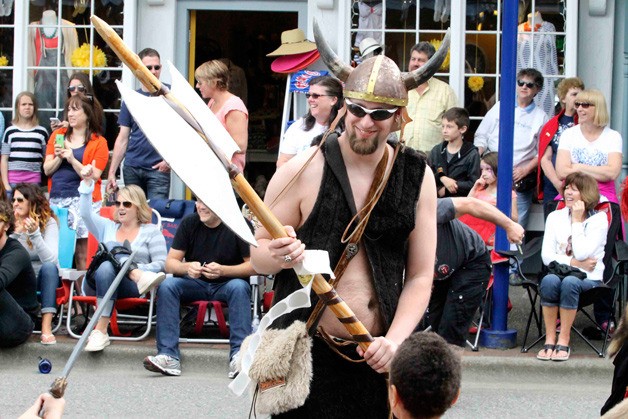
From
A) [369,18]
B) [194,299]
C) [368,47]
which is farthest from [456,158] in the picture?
[194,299]

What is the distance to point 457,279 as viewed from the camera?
854 cm

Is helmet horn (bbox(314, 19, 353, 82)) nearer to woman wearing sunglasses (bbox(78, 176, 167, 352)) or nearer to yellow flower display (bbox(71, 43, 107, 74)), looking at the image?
woman wearing sunglasses (bbox(78, 176, 167, 352))

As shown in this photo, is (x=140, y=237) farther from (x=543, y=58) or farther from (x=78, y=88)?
(x=543, y=58)

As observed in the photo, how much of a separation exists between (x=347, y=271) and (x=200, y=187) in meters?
0.91

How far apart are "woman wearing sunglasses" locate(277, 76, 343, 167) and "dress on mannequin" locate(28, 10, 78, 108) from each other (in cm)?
310

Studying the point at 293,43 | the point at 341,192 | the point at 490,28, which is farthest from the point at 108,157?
the point at 341,192

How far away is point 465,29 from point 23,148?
4.39m

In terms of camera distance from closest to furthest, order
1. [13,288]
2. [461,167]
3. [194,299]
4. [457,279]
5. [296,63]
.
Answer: [457,279], [194,299], [13,288], [461,167], [296,63]

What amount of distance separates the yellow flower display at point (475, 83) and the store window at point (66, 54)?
3501 millimetres

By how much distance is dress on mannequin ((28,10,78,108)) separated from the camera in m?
13.0

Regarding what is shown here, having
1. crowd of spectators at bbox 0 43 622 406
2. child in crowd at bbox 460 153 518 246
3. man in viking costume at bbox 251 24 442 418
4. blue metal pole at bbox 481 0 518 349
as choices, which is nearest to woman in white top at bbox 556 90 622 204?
crowd of spectators at bbox 0 43 622 406

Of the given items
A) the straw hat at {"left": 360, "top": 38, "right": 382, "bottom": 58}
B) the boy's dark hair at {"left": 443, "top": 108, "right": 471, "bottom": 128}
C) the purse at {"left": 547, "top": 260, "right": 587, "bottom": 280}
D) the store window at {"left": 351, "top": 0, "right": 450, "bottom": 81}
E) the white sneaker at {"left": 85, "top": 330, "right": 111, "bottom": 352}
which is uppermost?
the store window at {"left": 351, "top": 0, "right": 450, "bottom": 81}

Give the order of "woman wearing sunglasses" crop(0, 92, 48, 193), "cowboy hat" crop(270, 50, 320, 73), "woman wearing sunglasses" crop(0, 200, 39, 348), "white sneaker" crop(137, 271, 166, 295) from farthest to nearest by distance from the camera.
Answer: "cowboy hat" crop(270, 50, 320, 73) → "woman wearing sunglasses" crop(0, 92, 48, 193) → "woman wearing sunglasses" crop(0, 200, 39, 348) → "white sneaker" crop(137, 271, 166, 295)

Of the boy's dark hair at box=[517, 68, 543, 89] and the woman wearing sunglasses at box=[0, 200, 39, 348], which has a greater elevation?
the boy's dark hair at box=[517, 68, 543, 89]
